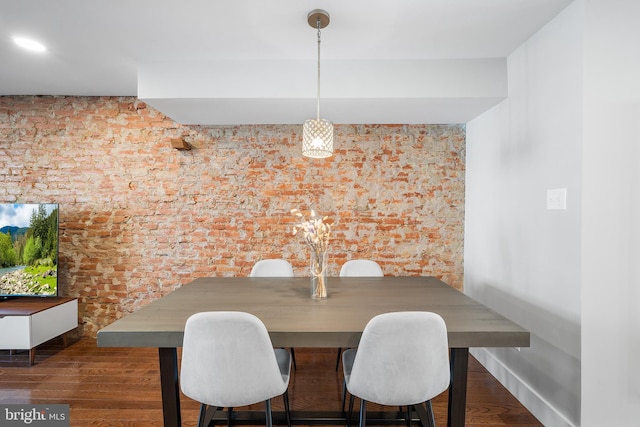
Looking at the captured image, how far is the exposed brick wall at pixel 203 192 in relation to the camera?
3.47 meters

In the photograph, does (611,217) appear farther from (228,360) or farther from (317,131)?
(228,360)

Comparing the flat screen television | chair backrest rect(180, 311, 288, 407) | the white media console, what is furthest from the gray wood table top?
the flat screen television

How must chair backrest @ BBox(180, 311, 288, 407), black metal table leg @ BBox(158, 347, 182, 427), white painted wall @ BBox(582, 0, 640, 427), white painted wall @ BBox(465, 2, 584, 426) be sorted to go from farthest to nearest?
white painted wall @ BBox(465, 2, 584, 426) < white painted wall @ BBox(582, 0, 640, 427) < black metal table leg @ BBox(158, 347, 182, 427) < chair backrest @ BBox(180, 311, 288, 407)

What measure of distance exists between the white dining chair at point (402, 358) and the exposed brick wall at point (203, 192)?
2099 millimetres

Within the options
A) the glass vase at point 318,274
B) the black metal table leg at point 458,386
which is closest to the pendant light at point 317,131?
the glass vase at point 318,274

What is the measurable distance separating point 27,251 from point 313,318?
10.4 feet

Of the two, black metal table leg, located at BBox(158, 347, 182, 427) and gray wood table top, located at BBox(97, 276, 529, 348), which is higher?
gray wood table top, located at BBox(97, 276, 529, 348)

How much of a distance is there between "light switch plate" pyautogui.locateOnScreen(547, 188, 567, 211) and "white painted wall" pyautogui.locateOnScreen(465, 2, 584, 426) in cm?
3

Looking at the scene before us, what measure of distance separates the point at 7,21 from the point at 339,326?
9.25 ft

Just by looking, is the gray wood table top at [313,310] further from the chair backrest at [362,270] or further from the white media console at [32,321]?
the white media console at [32,321]

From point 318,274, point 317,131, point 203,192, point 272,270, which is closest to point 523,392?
point 318,274

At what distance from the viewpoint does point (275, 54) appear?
2.58 metres

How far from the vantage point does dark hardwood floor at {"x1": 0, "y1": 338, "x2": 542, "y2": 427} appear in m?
2.15

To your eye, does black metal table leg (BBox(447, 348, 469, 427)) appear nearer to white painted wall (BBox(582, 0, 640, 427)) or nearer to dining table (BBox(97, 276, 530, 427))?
dining table (BBox(97, 276, 530, 427))
